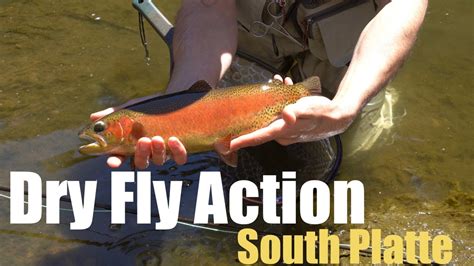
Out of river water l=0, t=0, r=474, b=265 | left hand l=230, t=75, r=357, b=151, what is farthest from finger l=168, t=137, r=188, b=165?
river water l=0, t=0, r=474, b=265

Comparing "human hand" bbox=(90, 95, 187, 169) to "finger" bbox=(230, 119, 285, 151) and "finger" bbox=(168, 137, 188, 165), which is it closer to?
"finger" bbox=(168, 137, 188, 165)

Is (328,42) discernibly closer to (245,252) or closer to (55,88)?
(245,252)

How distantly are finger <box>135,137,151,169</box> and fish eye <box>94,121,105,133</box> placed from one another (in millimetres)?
138

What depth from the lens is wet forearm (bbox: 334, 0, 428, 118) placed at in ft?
8.92

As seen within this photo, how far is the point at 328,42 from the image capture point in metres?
3.37

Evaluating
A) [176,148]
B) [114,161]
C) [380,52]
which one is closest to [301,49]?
[380,52]

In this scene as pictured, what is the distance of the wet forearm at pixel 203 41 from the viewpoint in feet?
10.5

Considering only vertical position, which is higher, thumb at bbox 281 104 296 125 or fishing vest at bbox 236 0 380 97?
thumb at bbox 281 104 296 125

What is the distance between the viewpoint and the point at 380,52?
285cm

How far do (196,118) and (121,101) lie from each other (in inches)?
65.3

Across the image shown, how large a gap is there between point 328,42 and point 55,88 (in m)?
1.78

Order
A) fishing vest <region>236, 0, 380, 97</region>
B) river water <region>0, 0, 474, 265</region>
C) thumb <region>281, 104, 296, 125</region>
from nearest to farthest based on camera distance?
thumb <region>281, 104, 296, 125</region> → river water <region>0, 0, 474, 265</region> → fishing vest <region>236, 0, 380, 97</region>

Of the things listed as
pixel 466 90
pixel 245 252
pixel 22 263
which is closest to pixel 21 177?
pixel 22 263

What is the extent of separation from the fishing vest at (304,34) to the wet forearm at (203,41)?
0.55ft
